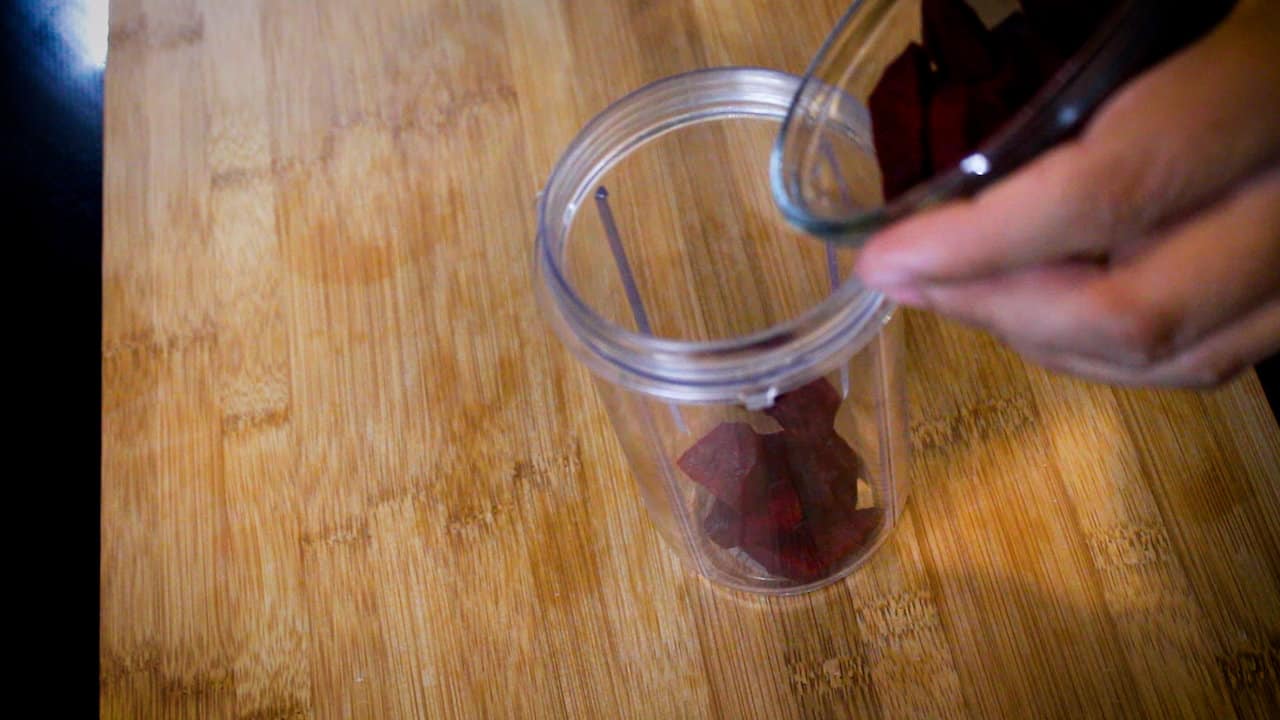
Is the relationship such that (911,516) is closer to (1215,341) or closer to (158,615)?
(1215,341)

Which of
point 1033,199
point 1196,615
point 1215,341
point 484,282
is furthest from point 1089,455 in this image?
point 484,282

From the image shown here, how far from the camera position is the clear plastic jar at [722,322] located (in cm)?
56

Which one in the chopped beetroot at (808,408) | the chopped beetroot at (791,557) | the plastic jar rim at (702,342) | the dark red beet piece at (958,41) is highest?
the dark red beet piece at (958,41)

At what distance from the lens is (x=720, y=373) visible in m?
0.47

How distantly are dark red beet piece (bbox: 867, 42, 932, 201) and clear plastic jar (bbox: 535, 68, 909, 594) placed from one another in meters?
0.06

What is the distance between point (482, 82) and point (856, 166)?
378 millimetres

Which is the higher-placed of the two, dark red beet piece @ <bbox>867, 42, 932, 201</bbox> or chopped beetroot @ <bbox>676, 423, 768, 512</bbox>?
dark red beet piece @ <bbox>867, 42, 932, 201</bbox>

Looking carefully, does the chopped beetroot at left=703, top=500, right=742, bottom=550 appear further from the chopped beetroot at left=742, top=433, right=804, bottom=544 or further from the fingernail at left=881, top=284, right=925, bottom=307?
the fingernail at left=881, top=284, right=925, bottom=307

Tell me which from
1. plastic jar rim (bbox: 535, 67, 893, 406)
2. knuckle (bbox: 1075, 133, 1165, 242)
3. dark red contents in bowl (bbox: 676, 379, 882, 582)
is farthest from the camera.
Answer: dark red contents in bowl (bbox: 676, 379, 882, 582)

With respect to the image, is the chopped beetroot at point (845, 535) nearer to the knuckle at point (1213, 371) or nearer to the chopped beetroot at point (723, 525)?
the chopped beetroot at point (723, 525)

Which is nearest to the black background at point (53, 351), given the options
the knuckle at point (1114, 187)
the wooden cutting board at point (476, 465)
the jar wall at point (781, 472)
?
the wooden cutting board at point (476, 465)

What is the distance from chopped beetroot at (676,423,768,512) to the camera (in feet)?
1.89

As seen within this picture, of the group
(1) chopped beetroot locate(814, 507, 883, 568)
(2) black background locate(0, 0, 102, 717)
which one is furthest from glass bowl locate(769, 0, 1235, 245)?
(2) black background locate(0, 0, 102, 717)

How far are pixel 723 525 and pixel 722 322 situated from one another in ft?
0.45
